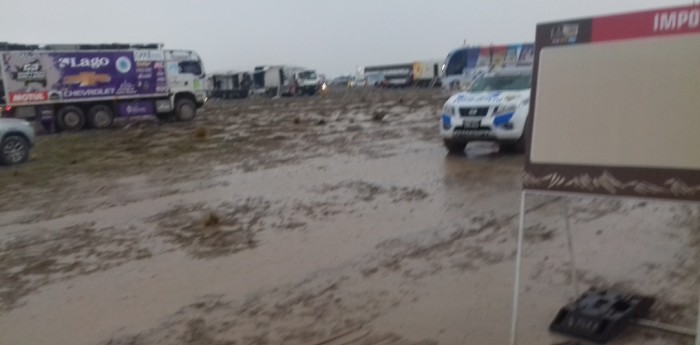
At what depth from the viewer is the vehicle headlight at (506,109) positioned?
1179cm

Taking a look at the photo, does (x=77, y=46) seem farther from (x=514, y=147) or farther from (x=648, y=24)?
(x=648, y=24)

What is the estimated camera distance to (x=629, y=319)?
419 cm

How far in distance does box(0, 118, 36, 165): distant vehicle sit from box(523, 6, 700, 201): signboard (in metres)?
14.3

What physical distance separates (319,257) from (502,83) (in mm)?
8006

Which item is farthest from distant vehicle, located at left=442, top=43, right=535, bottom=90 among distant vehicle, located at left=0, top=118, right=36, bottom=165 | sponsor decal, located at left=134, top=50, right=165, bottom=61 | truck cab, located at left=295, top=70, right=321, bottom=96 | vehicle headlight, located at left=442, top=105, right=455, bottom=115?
distant vehicle, located at left=0, top=118, right=36, bottom=165

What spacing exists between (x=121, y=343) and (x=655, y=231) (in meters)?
5.36

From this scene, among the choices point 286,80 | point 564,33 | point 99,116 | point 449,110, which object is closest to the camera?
point 564,33

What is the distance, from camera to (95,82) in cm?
2603

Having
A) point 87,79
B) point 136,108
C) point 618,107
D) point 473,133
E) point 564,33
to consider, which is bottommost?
point 136,108

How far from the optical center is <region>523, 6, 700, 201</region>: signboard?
335 cm

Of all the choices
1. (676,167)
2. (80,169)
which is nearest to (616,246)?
(676,167)

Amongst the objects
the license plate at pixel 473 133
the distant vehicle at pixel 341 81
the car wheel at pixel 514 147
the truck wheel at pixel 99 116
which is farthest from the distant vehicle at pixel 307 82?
the license plate at pixel 473 133

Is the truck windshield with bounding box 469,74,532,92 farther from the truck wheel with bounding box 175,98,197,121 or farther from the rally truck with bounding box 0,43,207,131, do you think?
the truck wheel with bounding box 175,98,197,121

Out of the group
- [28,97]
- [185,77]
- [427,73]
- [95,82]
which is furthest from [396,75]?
[28,97]
